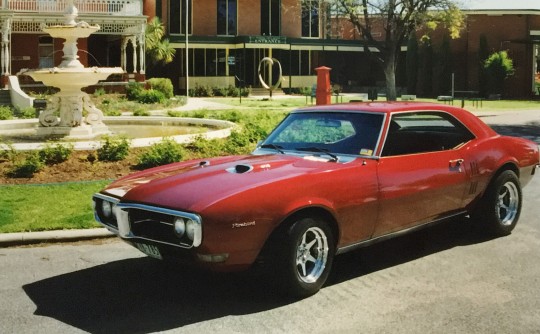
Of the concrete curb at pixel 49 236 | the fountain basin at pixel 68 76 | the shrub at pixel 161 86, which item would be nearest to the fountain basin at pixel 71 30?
the fountain basin at pixel 68 76

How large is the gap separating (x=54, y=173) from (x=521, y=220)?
7120 millimetres

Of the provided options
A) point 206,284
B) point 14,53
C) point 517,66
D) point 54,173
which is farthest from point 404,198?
point 517,66

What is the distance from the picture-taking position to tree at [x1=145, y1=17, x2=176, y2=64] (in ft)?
141

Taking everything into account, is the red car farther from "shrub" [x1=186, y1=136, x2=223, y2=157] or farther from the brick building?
the brick building

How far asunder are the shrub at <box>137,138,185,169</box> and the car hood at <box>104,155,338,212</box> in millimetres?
5128

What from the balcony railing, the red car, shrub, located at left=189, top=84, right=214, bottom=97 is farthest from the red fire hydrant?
shrub, located at left=189, top=84, right=214, bottom=97

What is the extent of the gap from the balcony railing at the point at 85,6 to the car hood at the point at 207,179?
103 ft

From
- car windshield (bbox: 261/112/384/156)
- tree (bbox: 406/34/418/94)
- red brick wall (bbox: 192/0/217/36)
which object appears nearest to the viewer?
car windshield (bbox: 261/112/384/156)

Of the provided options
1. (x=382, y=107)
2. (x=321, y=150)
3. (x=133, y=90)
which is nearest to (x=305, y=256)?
(x=321, y=150)

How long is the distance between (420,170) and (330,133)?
3.01 feet

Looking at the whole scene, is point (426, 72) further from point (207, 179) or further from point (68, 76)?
point (207, 179)

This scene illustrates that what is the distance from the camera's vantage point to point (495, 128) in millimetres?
23422

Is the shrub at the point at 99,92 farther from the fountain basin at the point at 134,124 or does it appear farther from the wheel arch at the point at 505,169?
the wheel arch at the point at 505,169

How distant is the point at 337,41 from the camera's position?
2135 inches
